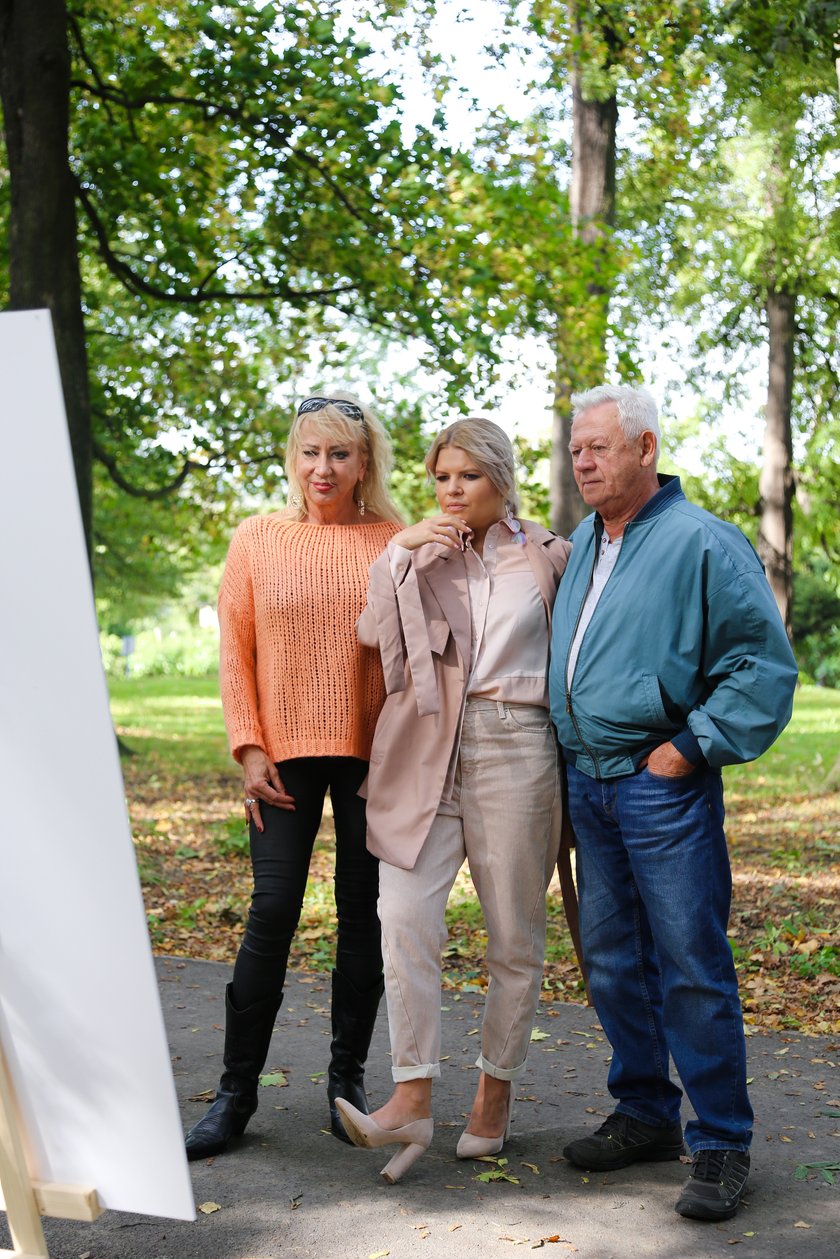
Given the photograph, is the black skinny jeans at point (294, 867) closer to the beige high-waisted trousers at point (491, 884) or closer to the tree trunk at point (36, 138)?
the beige high-waisted trousers at point (491, 884)

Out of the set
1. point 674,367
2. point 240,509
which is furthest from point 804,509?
point 240,509

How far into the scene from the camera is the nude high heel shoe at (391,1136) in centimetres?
370

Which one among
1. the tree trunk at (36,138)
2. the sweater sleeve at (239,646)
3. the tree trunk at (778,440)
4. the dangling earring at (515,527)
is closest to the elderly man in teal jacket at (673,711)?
the dangling earring at (515,527)

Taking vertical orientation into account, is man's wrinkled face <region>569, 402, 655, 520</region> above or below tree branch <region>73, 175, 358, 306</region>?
below

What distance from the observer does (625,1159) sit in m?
3.99

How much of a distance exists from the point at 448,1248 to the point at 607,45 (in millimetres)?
11878

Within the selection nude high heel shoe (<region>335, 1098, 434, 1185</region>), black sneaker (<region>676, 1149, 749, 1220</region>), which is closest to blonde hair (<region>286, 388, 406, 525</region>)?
nude high heel shoe (<region>335, 1098, 434, 1185</region>)

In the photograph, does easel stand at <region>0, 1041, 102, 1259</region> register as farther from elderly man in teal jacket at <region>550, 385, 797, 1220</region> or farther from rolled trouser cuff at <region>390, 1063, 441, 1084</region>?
elderly man in teal jacket at <region>550, 385, 797, 1220</region>

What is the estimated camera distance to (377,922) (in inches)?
168

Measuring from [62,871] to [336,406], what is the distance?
2149 millimetres

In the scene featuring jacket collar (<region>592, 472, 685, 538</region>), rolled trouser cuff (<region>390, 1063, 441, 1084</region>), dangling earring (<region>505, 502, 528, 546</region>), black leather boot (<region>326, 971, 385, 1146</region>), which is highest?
jacket collar (<region>592, 472, 685, 538</region>)

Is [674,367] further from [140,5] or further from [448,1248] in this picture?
[448,1248]

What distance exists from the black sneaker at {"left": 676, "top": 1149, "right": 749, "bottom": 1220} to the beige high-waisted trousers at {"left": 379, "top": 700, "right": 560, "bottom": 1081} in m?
0.60

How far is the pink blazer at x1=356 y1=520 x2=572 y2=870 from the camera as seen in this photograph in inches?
152
